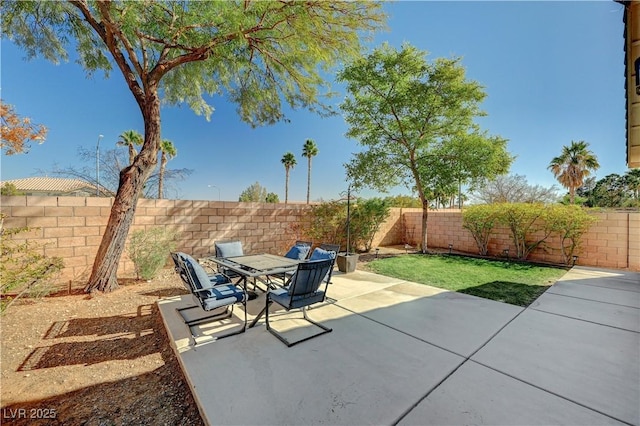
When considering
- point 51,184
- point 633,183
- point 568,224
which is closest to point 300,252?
point 568,224

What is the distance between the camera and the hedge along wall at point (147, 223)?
14.9ft

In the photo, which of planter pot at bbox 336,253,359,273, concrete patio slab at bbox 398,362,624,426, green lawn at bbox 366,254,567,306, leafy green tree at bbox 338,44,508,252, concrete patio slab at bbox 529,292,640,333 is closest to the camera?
concrete patio slab at bbox 398,362,624,426

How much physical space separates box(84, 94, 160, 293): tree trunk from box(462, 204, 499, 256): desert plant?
30.9 feet

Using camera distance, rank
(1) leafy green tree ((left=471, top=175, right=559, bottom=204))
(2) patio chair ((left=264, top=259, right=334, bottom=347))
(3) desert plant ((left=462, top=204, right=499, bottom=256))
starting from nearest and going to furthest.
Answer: (2) patio chair ((left=264, top=259, right=334, bottom=347)), (3) desert plant ((left=462, top=204, right=499, bottom=256)), (1) leafy green tree ((left=471, top=175, right=559, bottom=204))

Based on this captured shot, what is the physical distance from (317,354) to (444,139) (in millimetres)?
8541

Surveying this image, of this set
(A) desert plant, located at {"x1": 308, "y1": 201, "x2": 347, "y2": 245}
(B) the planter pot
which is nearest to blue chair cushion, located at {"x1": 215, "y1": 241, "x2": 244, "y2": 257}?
(B) the planter pot

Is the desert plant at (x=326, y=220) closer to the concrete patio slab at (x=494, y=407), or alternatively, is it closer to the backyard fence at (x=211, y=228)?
the backyard fence at (x=211, y=228)

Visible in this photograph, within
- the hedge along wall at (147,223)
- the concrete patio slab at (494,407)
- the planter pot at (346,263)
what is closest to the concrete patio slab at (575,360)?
the concrete patio slab at (494,407)

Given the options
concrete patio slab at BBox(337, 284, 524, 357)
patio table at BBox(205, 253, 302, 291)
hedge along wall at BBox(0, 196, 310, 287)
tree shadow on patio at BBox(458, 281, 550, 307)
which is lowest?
concrete patio slab at BBox(337, 284, 524, 357)

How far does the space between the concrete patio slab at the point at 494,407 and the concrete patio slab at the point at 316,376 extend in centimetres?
12

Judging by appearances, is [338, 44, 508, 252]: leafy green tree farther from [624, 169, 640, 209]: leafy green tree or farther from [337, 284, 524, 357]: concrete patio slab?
[624, 169, 640, 209]: leafy green tree

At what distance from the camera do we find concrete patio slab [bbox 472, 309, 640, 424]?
203 centimetres

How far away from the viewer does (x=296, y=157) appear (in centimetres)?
2523

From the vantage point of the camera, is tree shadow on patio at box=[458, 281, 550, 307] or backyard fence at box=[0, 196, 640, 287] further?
backyard fence at box=[0, 196, 640, 287]
